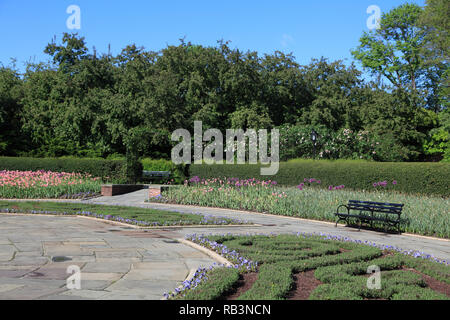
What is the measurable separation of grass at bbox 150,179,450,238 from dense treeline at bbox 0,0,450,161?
12379mm

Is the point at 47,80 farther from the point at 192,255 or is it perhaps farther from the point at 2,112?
the point at 192,255

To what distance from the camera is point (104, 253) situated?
273 inches

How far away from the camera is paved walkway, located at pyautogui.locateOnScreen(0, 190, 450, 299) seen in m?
4.84

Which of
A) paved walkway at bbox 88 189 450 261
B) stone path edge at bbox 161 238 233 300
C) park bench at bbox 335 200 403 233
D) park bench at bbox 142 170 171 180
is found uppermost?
park bench at bbox 142 170 171 180

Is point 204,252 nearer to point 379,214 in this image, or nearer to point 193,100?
point 379,214

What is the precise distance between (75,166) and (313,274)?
21406 millimetres

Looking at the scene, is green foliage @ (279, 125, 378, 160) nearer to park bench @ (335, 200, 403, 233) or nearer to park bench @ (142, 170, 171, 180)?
park bench @ (142, 170, 171, 180)

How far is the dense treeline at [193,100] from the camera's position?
96.8 ft

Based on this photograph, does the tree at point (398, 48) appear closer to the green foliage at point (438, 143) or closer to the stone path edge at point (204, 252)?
the green foliage at point (438, 143)

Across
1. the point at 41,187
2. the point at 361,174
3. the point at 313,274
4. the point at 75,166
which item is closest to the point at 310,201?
the point at 361,174

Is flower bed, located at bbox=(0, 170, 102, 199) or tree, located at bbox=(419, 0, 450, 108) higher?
tree, located at bbox=(419, 0, 450, 108)

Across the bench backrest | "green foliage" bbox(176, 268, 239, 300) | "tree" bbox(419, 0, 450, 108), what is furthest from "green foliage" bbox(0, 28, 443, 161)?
"green foliage" bbox(176, 268, 239, 300)

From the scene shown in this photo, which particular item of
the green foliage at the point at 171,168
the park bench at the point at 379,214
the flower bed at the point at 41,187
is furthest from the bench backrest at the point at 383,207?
the green foliage at the point at 171,168

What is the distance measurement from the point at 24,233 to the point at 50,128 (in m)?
26.6
